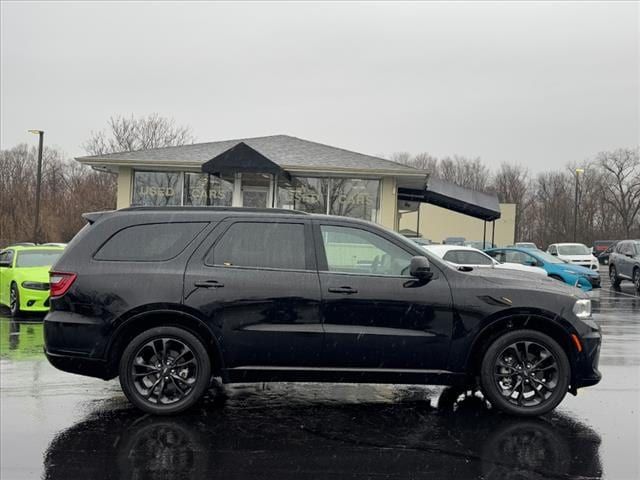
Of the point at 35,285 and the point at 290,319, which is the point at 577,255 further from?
the point at 290,319

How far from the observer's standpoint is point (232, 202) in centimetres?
2062

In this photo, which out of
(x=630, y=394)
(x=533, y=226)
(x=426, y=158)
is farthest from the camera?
(x=426, y=158)

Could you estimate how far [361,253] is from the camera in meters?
5.66

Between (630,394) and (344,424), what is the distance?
10.7ft

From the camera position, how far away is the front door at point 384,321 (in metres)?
5.39

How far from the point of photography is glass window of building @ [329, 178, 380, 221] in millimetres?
20641

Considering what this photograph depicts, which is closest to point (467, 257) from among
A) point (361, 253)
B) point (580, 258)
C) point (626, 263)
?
point (626, 263)

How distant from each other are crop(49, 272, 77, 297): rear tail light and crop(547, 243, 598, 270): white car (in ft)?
74.0

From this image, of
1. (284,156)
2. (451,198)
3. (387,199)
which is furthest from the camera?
(451,198)

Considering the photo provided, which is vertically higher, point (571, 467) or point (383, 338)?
point (383, 338)

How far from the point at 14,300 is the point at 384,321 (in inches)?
361

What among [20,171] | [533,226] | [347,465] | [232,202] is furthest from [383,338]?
[533,226]

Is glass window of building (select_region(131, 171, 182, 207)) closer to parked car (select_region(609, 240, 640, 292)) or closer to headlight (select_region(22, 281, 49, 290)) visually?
headlight (select_region(22, 281, 49, 290))

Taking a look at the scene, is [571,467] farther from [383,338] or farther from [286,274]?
[286,274]
